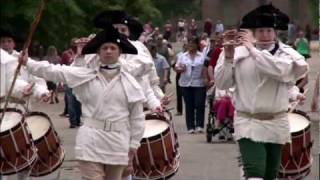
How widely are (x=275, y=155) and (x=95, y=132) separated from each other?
1.65 m

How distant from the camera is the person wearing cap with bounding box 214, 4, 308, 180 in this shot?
336 inches

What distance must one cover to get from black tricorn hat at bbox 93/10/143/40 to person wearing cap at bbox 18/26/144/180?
0.66m

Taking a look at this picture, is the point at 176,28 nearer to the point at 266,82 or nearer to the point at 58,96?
the point at 58,96

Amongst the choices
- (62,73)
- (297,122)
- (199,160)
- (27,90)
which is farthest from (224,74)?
(199,160)

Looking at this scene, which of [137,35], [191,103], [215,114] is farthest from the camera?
[191,103]

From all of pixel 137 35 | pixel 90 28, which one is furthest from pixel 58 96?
pixel 137 35

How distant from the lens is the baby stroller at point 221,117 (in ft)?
52.9

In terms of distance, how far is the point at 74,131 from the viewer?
1906 cm

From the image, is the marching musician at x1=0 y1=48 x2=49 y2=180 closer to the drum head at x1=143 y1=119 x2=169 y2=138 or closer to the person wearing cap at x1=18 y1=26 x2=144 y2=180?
the person wearing cap at x1=18 y1=26 x2=144 y2=180

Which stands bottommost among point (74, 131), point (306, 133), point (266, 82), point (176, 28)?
point (176, 28)

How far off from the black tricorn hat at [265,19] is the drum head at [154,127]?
5.05ft

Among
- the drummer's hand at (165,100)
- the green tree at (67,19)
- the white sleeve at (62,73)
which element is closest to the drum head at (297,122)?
the drummer's hand at (165,100)

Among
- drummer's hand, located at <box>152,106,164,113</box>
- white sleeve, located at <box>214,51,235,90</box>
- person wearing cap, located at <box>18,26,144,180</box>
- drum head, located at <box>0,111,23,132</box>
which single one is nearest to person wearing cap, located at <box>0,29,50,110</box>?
drum head, located at <box>0,111,23,132</box>

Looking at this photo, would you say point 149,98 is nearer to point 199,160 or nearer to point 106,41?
point 106,41
